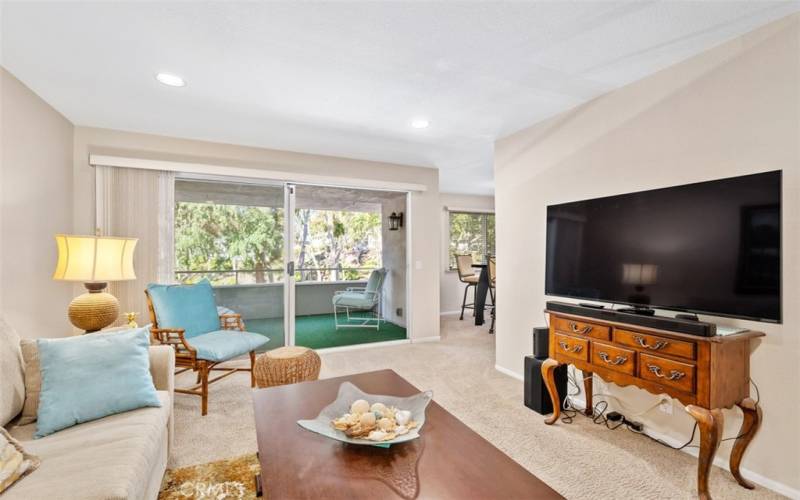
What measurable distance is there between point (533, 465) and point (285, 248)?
130 inches

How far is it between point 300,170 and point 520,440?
3509mm

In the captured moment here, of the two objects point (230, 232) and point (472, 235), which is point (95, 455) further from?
point (472, 235)

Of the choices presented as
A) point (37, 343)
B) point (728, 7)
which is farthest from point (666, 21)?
point (37, 343)

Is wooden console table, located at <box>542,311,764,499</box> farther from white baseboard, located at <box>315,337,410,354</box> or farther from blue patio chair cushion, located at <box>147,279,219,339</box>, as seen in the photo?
blue patio chair cushion, located at <box>147,279,219,339</box>

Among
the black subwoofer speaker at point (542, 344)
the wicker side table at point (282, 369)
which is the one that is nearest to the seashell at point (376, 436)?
the wicker side table at point (282, 369)

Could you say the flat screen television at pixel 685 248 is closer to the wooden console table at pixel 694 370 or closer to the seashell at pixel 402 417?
the wooden console table at pixel 694 370

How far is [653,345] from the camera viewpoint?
1.96 metres

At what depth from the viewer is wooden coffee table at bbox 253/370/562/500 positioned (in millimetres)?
1110

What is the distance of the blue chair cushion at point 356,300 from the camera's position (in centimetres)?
530

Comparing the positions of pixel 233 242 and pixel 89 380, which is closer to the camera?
pixel 89 380

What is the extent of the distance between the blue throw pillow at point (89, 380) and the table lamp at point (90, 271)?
2.74 feet

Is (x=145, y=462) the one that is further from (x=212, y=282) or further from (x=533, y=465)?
(x=212, y=282)

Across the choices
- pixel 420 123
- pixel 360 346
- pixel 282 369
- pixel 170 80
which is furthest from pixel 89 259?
pixel 360 346

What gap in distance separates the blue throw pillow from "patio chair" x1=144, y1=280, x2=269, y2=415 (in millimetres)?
983
